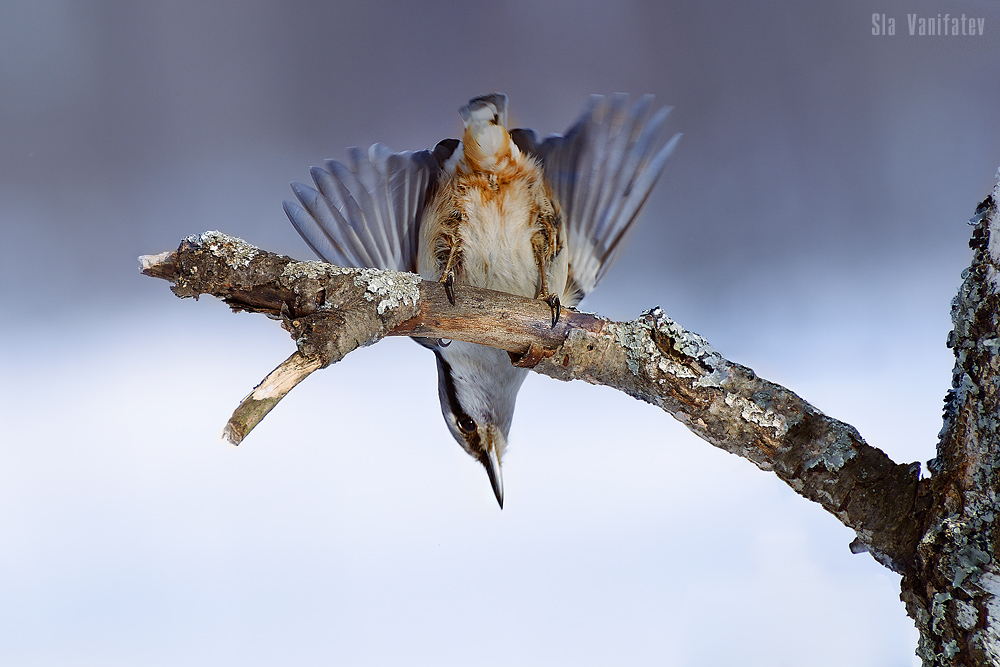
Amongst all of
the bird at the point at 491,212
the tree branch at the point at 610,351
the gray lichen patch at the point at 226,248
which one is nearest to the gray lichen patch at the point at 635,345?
the tree branch at the point at 610,351

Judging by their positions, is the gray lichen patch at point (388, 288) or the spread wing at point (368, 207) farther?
the spread wing at point (368, 207)

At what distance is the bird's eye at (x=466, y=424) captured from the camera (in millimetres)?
1106

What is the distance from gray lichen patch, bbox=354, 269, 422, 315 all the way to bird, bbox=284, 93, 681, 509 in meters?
0.19

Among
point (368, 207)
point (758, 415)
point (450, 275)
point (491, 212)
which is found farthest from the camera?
point (368, 207)

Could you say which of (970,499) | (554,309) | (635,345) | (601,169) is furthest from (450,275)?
(970,499)

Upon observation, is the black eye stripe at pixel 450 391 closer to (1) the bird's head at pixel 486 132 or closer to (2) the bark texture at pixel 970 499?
(1) the bird's head at pixel 486 132

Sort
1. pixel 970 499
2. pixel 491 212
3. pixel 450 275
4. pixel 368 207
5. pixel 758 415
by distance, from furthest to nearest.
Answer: pixel 368 207
pixel 491 212
pixel 450 275
pixel 758 415
pixel 970 499

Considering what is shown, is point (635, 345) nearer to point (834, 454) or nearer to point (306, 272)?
point (834, 454)

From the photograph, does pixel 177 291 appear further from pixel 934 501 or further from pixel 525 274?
pixel 934 501

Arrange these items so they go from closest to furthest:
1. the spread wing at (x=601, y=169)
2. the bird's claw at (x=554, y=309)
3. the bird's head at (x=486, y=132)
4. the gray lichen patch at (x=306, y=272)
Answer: the gray lichen patch at (x=306, y=272), the bird's claw at (x=554, y=309), the bird's head at (x=486, y=132), the spread wing at (x=601, y=169)

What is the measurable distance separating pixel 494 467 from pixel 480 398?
131mm

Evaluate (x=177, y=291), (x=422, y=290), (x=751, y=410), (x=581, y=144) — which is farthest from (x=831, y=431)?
(x=177, y=291)

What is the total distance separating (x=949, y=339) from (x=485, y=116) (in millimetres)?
614

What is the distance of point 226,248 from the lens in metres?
0.69
